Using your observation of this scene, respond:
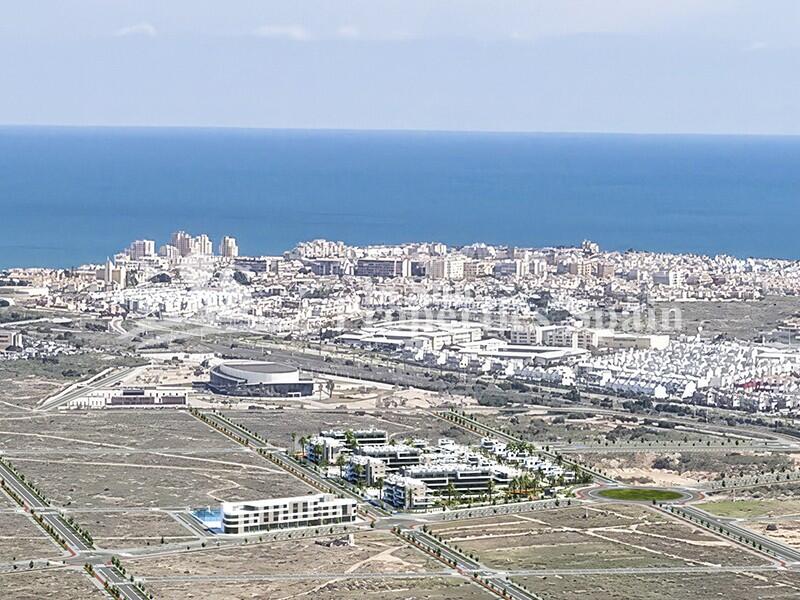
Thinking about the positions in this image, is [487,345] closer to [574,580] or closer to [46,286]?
[46,286]

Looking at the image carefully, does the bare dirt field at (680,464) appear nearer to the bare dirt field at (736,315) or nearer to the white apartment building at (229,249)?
the bare dirt field at (736,315)

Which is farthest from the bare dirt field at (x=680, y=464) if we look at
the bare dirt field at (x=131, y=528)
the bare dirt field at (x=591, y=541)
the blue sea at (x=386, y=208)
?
the blue sea at (x=386, y=208)

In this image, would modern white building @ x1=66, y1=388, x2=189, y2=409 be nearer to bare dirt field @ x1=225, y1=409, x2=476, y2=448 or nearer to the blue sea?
bare dirt field @ x1=225, y1=409, x2=476, y2=448

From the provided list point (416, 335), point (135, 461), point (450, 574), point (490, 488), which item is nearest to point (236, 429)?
point (135, 461)

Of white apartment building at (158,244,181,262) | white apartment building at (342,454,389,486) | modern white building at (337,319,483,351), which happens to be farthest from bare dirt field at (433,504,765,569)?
white apartment building at (158,244,181,262)

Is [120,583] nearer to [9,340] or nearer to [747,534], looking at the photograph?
[747,534]

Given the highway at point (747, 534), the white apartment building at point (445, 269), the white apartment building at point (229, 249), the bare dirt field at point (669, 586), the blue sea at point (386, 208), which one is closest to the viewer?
the bare dirt field at point (669, 586)

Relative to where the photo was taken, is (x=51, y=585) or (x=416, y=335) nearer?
(x=51, y=585)

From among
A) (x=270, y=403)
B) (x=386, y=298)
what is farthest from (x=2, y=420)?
(x=386, y=298)
